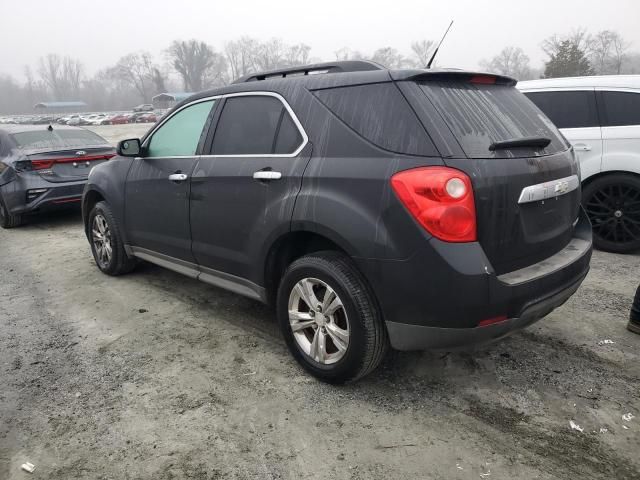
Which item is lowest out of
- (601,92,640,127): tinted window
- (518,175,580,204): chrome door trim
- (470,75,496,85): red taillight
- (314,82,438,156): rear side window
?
(518,175,580,204): chrome door trim

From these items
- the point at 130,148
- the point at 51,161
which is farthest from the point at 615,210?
the point at 51,161

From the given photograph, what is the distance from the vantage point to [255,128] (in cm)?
335

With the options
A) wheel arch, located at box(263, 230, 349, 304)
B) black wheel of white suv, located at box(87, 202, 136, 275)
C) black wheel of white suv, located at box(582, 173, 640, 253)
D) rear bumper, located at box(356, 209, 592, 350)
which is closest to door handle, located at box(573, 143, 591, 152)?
black wheel of white suv, located at box(582, 173, 640, 253)

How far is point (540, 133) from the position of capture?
291cm

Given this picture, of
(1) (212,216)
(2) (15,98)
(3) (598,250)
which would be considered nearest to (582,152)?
(3) (598,250)

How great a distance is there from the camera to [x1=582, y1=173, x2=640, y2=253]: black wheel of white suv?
5285 millimetres

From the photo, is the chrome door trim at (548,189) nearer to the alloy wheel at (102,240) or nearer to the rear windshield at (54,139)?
the alloy wheel at (102,240)

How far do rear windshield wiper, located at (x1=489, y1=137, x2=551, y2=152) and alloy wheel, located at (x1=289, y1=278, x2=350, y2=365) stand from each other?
1152 mm

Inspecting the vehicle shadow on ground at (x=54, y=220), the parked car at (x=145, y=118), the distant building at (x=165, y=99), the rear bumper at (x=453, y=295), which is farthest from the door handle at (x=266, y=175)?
the distant building at (x=165, y=99)

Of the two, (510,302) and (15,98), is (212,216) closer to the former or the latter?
(510,302)

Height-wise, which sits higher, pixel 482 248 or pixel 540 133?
pixel 540 133

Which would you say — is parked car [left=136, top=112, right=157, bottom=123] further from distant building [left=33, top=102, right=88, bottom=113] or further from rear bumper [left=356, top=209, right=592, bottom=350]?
rear bumper [left=356, top=209, right=592, bottom=350]

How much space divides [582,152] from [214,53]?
120518mm

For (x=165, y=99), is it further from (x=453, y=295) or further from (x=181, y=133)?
(x=453, y=295)
